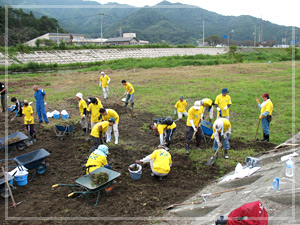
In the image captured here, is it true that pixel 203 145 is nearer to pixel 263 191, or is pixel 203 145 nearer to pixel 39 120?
pixel 263 191

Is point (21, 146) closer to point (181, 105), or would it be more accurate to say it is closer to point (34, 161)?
point (34, 161)

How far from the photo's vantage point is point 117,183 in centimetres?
625

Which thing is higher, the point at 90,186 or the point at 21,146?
the point at 21,146

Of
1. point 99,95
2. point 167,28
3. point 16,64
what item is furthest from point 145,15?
point 99,95

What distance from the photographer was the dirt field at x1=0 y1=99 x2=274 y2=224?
518cm

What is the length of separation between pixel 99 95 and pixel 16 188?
10.6 metres

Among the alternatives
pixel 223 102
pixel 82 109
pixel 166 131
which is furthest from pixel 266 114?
pixel 82 109

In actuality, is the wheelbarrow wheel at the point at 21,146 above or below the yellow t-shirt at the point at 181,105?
below

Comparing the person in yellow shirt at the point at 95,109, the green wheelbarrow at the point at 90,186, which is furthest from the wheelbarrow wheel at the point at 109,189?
the person in yellow shirt at the point at 95,109

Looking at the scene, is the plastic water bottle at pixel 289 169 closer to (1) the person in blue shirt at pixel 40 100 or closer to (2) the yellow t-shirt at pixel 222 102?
(2) the yellow t-shirt at pixel 222 102

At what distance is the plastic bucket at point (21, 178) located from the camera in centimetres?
606

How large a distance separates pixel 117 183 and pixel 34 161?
7.33ft

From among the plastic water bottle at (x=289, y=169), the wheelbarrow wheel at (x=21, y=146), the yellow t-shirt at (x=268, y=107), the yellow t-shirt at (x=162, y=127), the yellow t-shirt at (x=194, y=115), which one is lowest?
the wheelbarrow wheel at (x=21, y=146)

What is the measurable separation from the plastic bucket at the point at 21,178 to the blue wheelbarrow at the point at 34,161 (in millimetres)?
239
